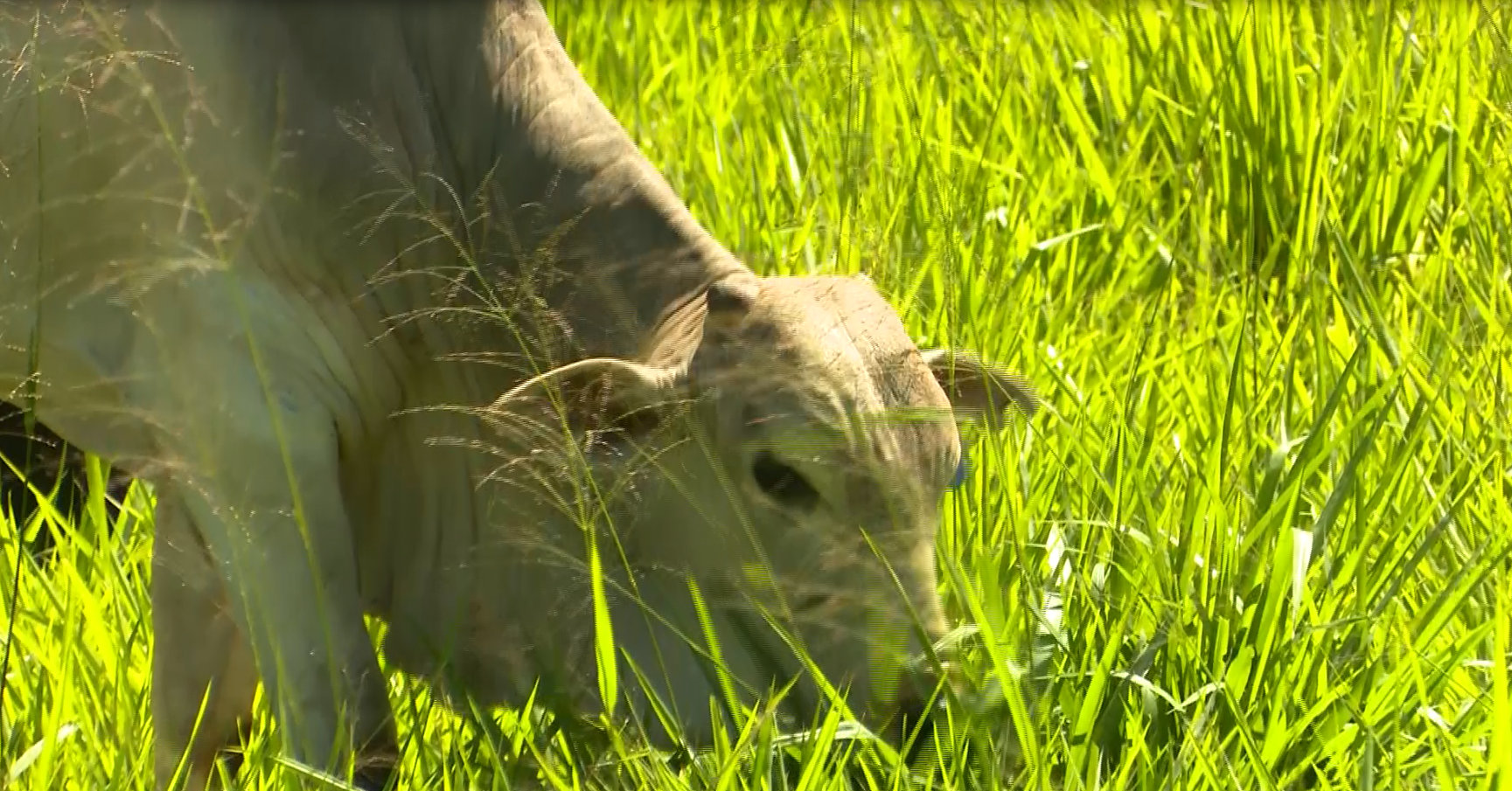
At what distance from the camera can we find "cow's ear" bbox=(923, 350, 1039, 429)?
271 cm

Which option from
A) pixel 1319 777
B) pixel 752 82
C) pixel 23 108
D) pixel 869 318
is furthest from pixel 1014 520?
pixel 752 82

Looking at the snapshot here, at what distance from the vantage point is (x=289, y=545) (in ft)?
8.84

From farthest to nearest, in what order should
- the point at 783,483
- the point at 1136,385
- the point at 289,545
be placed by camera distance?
the point at 1136,385 → the point at 289,545 → the point at 783,483

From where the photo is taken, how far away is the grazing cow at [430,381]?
2.49 m

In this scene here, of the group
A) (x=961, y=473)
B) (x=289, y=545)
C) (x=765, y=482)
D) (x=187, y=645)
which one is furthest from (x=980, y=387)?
(x=187, y=645)

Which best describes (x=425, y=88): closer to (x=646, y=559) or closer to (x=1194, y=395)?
(x=646, y=559)

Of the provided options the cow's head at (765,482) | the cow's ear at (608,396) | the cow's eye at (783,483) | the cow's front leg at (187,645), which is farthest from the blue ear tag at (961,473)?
the cow's front leg at (187,645)

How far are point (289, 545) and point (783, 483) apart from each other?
2.18ft

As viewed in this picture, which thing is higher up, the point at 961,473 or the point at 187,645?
the point at 961,473

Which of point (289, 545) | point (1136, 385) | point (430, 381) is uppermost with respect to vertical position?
point (430, 381)

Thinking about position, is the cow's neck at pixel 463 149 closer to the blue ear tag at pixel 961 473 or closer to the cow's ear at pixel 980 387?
the cow's ear at pixel 980 387

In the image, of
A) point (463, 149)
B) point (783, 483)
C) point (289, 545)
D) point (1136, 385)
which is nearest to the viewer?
point (783, 483)

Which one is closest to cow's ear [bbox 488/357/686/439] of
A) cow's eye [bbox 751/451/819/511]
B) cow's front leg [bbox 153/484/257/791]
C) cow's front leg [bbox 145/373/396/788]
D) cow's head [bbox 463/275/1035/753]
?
cow's head [bbox 463/275/1035/753]

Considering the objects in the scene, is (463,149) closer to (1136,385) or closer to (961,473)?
(961,473)
